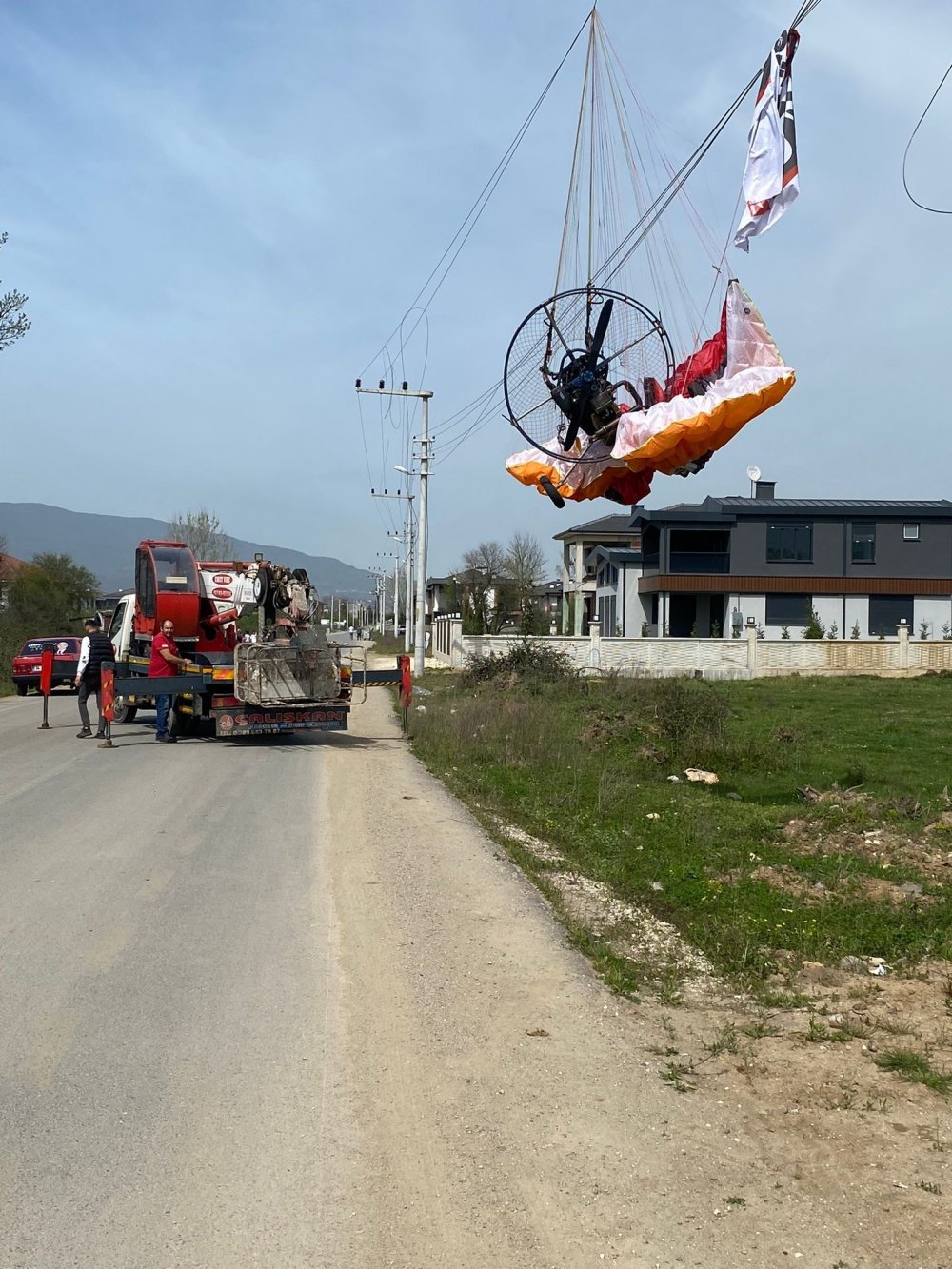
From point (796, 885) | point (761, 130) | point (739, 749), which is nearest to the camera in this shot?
point (761, 130)

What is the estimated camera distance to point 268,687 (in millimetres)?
17812

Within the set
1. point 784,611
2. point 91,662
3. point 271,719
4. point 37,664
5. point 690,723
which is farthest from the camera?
point 784,611

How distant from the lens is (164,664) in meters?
19.6

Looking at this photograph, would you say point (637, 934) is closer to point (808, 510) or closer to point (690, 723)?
point (690, 723)

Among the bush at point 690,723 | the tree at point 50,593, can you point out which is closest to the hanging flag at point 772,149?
the bush at point 690,723

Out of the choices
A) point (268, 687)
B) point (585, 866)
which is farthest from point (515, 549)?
point (585, 866)

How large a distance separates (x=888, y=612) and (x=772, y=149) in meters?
48.4

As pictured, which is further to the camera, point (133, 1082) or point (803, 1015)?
point (803, 1015)

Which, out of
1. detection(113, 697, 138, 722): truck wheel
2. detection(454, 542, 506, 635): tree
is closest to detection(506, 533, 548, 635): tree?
detection(454, 542, 506, 635): tree

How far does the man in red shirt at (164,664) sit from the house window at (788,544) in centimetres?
3775

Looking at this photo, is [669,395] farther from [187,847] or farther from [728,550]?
[728,550]

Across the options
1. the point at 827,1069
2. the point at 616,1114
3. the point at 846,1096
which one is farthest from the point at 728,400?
the point at 616,1114

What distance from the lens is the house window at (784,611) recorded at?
2078 inches

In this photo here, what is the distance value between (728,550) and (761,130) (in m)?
46.4
